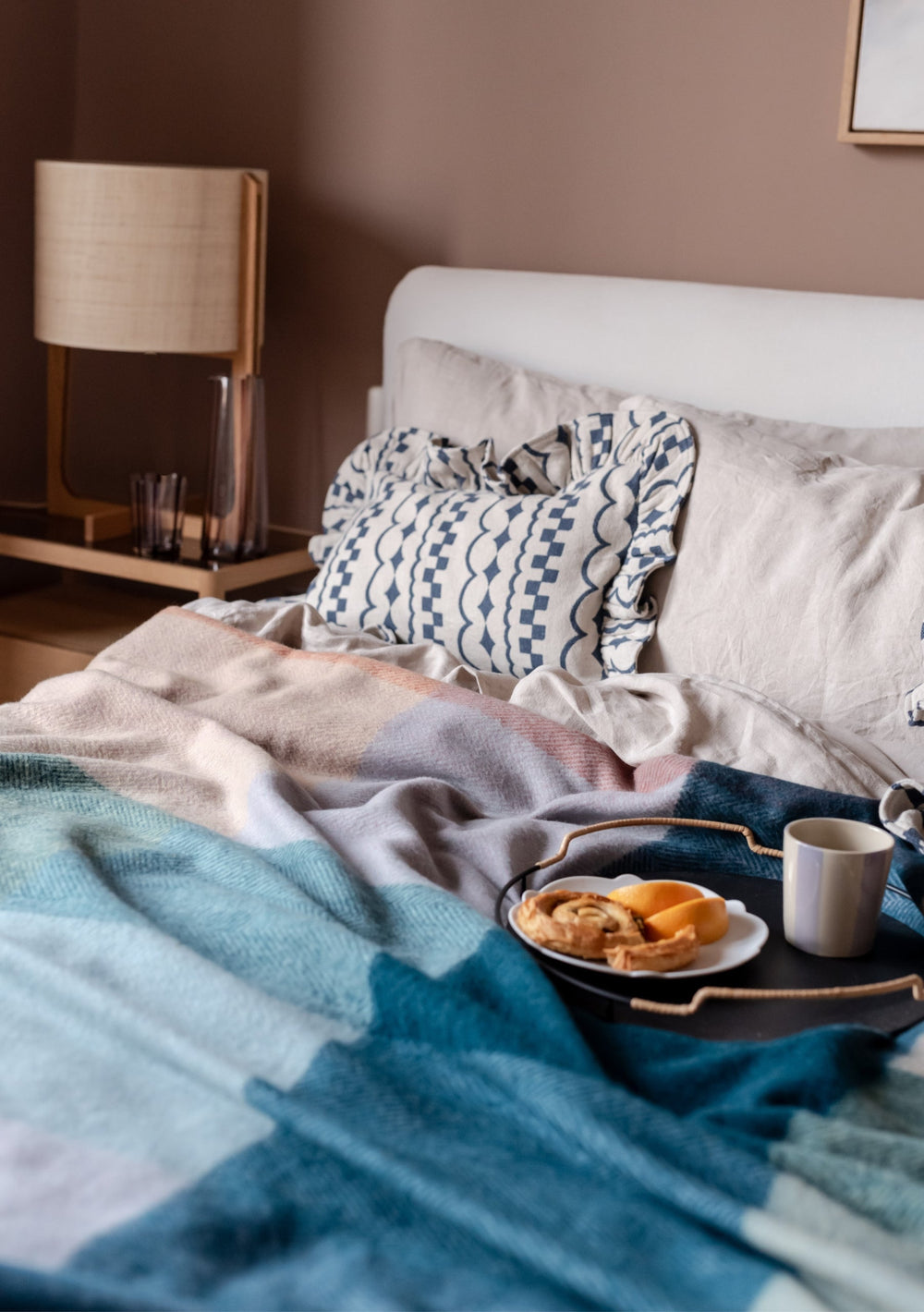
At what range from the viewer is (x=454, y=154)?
2496mm

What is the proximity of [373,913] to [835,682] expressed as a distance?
0.74 meters

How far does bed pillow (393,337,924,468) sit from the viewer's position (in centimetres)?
190

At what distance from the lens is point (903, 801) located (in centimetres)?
131

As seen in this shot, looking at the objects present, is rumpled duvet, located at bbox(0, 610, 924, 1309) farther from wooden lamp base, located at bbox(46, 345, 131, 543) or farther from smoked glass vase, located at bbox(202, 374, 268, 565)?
wooden lamp base, located at bbox(46, 345, 131, 543)

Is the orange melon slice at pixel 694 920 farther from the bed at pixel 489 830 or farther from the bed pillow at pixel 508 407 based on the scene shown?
the bed pillow at pixel 508 407

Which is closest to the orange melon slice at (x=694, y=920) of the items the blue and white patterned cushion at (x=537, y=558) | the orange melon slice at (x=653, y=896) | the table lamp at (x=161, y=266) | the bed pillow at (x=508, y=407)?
the orange melon slice at (x=653, y=896)

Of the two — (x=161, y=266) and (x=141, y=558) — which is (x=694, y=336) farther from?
(x=141, y=558)

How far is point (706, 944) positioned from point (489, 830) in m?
0.30

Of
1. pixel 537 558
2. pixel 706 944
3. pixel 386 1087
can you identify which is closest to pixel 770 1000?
pixel 706 944

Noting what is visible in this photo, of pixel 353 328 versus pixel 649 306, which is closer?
pixel 649 306

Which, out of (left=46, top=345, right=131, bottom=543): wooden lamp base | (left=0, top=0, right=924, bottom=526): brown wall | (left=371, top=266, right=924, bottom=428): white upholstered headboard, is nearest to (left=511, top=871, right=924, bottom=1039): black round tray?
(left=371, top=266, right=924, bottom=428): white upholstered headboard

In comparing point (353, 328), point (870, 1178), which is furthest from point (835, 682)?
point (353, 328)

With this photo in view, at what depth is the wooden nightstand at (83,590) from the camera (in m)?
2.37

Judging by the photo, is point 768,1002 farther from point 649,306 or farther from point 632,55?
point 632,55
